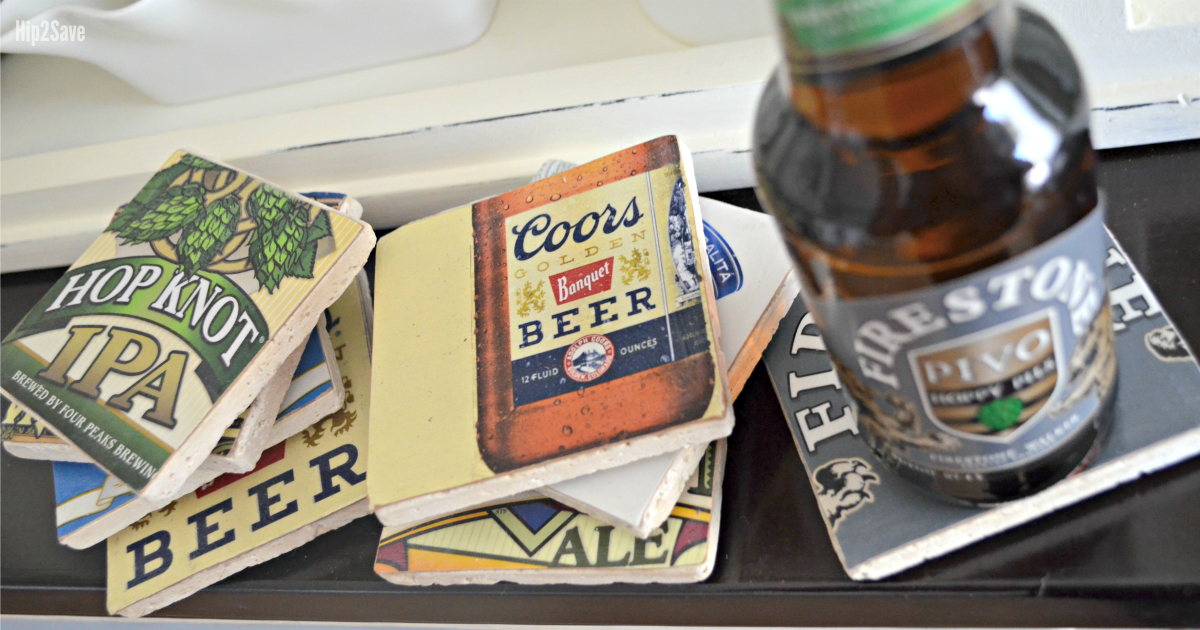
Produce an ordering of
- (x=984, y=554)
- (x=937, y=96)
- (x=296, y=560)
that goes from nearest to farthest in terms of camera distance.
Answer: (x=937, y=96) → (x=984, y=554) → (x=296, y=560)

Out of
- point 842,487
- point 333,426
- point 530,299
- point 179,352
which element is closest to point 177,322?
point 179,352

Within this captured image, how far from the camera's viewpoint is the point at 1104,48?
57 cm

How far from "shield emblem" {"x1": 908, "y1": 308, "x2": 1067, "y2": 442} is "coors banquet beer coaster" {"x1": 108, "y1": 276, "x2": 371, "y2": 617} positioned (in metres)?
0.40

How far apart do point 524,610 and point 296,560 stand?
184mm

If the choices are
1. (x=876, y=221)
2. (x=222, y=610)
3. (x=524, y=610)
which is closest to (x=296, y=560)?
(x=222, y=610)

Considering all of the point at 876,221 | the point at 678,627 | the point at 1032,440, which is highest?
the point at 876,221

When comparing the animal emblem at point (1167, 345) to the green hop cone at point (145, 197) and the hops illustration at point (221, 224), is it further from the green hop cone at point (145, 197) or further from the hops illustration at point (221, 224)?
the green hop cone at point (145, 197)

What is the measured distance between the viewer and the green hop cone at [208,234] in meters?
0.66

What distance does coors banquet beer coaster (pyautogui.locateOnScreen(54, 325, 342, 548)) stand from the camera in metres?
0.61

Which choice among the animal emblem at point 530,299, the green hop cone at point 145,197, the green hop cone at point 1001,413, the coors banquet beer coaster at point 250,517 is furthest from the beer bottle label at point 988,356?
the green hop cone at point 145,197

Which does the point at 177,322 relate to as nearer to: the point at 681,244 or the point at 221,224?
the point at 221,224

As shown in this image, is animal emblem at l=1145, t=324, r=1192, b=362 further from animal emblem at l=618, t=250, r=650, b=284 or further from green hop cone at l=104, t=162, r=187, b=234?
green hop cone at l=104, t=162, r=187, b=234

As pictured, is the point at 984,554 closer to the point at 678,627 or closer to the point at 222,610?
the point at 678,627

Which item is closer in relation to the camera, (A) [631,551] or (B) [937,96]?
(B) [937,96]
